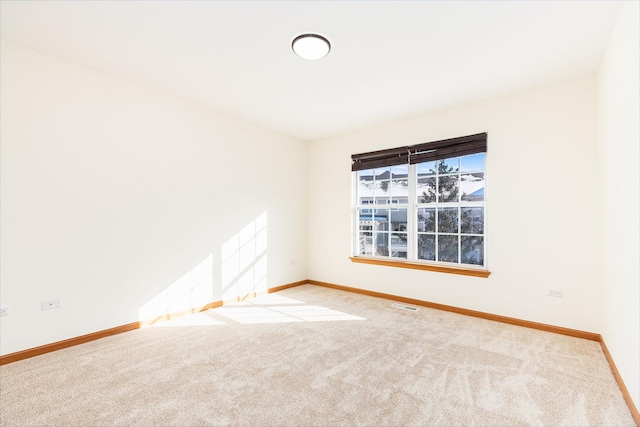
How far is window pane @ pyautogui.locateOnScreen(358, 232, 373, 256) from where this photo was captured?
497 centimetres

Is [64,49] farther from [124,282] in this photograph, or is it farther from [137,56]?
[124,282]

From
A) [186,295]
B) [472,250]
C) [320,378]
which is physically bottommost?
[320,378]

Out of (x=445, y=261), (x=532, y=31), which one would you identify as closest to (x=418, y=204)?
(x=445, y=261)

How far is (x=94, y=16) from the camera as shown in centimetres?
222

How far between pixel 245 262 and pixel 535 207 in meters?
3.85

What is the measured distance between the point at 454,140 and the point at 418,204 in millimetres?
994

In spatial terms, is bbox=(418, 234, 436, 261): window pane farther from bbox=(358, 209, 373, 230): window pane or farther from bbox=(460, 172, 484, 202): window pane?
bbox=(358, 209, 373, 230): window pane

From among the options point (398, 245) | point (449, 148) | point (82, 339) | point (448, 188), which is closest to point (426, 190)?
point (448, 188)

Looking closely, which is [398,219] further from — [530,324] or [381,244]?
[530,324]

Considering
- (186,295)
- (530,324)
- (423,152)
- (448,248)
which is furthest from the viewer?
(423,152)

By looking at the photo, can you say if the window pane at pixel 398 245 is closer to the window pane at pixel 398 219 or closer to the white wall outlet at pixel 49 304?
the window pane at pixel 398 219

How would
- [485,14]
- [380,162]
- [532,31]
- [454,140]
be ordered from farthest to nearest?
[380,162]
[454,140]
[532,31]
[485,14]

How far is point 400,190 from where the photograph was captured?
460 cm

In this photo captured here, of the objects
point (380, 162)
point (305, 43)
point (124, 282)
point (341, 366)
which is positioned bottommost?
point (341, 366)
